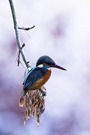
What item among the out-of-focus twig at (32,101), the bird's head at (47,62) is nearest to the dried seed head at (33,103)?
the out-of-focus twig at (32,101)

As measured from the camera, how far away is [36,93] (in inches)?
29.0

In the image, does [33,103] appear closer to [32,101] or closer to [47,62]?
[32,101]

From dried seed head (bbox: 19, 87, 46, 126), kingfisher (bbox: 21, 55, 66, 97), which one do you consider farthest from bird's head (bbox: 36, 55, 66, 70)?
dried seed head (bbox: 19, 87, 46, 126)

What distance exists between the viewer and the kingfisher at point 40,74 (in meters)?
0.63

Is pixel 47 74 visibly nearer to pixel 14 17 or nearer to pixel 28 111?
pixel 28 111

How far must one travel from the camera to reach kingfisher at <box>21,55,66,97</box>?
63 centimetres

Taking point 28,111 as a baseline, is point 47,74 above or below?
above

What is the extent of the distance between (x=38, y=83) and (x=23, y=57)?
0.09 meters

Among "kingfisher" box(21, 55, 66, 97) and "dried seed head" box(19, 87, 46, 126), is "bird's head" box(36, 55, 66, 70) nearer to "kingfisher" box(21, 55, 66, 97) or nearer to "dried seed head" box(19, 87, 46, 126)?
"kingfisher" box(21, 55, 66, 97)

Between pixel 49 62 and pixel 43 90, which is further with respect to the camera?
pixel 43 90

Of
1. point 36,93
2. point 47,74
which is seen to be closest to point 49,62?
point 47,74

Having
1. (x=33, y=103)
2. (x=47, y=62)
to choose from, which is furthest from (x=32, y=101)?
(x=47, y=62)

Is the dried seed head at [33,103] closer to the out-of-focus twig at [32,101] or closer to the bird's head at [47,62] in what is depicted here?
the out-of-focus twig at [32,101]

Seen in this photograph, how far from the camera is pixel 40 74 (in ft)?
2.19
